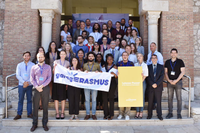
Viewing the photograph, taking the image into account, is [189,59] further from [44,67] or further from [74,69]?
[44,67]

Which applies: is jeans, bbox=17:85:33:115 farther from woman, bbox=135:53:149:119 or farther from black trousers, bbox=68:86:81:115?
woman, bbox=135:53:149:119

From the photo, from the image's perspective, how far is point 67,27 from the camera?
25.1 ft

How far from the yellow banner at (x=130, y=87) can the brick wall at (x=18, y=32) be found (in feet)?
12.5

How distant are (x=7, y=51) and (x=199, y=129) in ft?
22.5

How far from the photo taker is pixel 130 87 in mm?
4891

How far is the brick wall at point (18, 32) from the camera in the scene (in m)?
6.72

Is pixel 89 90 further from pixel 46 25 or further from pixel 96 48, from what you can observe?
pixel 46 25

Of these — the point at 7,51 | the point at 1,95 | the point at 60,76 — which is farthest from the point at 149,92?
the point at 1,95

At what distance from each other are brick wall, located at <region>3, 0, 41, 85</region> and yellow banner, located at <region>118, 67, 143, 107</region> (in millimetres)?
3797

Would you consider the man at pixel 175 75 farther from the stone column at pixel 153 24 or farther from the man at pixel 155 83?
the stone column at pixel 153 24

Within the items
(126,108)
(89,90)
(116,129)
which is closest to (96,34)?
(89,90)

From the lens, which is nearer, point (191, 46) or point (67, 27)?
point (191, 46)

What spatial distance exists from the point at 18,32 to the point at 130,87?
474 cm

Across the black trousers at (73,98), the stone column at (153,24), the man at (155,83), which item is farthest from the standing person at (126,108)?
the stone column at (153,24)
